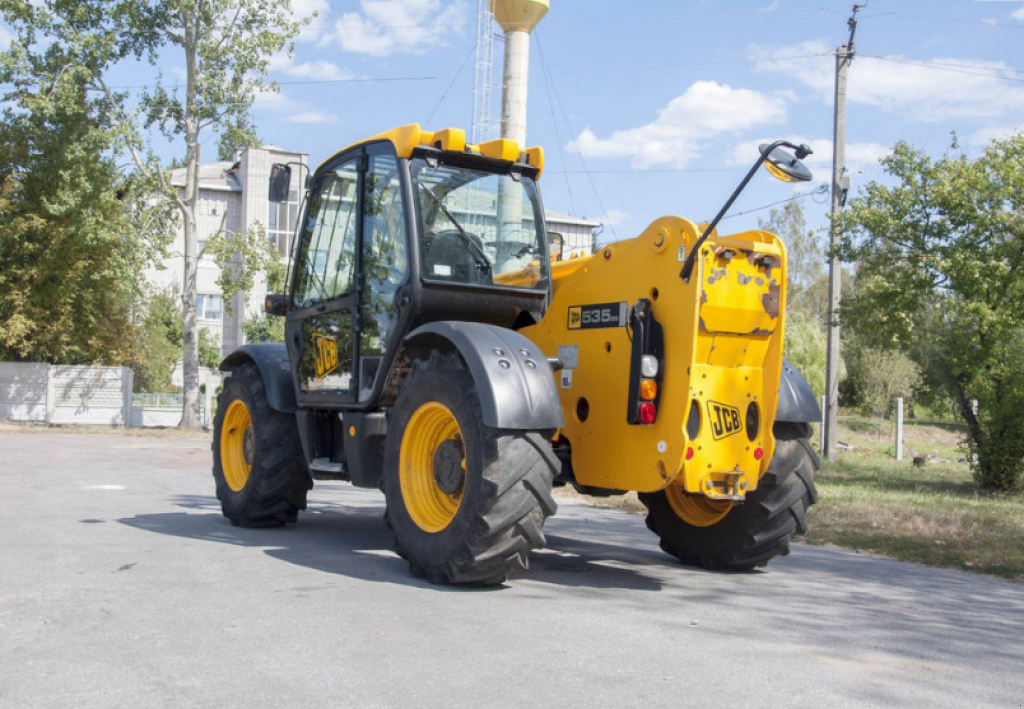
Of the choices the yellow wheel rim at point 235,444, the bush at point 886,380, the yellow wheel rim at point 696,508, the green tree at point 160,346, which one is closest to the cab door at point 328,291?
the yellow wheel rim at point 235,444

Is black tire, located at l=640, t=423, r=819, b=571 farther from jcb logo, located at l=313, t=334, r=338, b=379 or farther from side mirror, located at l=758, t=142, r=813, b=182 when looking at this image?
jcb logo, located at l=313, t=334, r=338, b=379

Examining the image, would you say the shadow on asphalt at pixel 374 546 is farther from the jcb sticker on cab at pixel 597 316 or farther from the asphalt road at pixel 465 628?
the jcb sticker on cab at pixel 597 316

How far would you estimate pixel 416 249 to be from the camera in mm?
6992

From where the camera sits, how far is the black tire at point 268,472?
8.39m

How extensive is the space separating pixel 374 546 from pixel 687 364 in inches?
122

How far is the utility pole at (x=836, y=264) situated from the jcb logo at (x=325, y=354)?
1624 cm

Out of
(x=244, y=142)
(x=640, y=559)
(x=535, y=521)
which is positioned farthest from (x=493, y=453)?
(x=244, y=142)

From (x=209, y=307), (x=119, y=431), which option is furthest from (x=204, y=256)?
(x=119, y=431)

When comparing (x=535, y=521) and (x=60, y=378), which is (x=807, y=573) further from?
(x=60, y=378)

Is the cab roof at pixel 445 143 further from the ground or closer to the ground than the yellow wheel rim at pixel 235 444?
further from the ground

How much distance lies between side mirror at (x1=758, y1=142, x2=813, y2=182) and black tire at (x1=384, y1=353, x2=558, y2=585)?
2047mm

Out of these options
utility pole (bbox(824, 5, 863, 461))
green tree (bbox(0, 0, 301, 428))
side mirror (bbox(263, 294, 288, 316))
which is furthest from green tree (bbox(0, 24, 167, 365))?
side mirror (bbox(263, 294, 288, 316))

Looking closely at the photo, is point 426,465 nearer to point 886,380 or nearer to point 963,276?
point 963,276

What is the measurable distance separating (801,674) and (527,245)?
4042 mm
